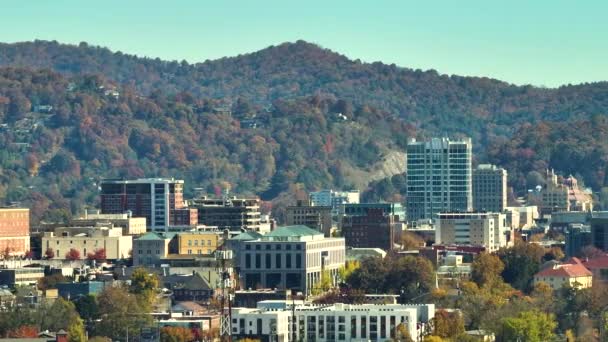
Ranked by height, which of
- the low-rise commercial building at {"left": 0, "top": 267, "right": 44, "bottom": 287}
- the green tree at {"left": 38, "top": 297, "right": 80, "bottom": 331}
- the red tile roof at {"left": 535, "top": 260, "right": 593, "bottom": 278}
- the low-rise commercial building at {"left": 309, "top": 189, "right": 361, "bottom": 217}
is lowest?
the green tree at {"left": 38, "top": 297, "right": 80, "bottom": 331}

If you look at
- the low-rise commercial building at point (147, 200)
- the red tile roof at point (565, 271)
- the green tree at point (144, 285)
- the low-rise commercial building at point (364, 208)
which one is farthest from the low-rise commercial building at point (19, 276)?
the low-rise commercial building at point (147, 200)

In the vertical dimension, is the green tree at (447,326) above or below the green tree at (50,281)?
below

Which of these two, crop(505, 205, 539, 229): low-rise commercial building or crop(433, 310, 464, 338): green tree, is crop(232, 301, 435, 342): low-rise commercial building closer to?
crop(433, 310, 464, 338): green tree

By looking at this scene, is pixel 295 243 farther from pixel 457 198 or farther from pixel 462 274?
pixel 457 198

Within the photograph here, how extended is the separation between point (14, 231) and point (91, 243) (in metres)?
6.21

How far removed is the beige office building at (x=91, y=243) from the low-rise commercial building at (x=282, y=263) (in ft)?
46.8

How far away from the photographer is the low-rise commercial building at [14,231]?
126 m

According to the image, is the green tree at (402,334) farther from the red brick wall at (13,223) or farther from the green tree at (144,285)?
the red brick wall at (13,223)

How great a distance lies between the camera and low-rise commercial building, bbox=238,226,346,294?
107375 mm

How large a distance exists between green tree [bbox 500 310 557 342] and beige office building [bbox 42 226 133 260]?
1459 inches

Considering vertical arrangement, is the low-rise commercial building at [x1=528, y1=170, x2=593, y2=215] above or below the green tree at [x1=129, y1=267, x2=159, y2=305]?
above

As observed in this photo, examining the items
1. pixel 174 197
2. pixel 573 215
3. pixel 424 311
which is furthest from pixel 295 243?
pixel 573 215

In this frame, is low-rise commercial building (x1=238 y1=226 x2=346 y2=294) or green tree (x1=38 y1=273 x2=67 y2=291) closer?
green tree (x1=38 y1=273 x2=67 y2=291)

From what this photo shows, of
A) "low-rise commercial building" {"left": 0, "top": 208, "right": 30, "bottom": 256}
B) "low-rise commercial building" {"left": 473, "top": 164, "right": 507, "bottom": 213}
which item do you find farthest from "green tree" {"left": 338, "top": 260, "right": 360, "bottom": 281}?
"low-rise commercial building" {"left": 473, "top": 164, "right": 507, "bottom": 213}
